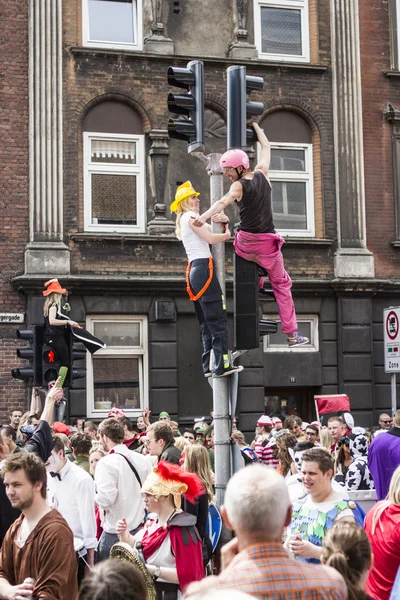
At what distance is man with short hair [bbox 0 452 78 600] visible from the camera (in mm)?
5816

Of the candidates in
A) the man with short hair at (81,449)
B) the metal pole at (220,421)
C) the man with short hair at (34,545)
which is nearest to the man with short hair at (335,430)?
the man with short hair at (81,449)

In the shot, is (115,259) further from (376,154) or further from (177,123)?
(177,123)

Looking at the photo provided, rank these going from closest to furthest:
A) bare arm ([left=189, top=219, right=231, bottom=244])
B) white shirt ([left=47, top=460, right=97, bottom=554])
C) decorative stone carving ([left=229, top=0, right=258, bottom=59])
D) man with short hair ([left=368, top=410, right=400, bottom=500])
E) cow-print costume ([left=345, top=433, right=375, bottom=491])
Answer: white shirt ([left=47, top=460, right=97, bottom=554])
bare arm ([left=189, top=219, right=231, bottom=244])
man with short hair ([left=368, top=410, right=400, bottom=500])
cow-print costume ([left=345, top=433, right=375, bottom=491])
decorative stone carving ([left=229, top=0, right=258, bottom=59])

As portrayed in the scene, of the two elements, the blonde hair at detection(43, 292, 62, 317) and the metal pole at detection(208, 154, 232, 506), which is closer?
the metal pole at detection(208, 154, 232, 506)

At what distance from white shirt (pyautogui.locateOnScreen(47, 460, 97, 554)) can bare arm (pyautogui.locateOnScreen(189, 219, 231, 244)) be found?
2.29 m

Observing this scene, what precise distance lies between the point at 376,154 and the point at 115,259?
637 centimetres

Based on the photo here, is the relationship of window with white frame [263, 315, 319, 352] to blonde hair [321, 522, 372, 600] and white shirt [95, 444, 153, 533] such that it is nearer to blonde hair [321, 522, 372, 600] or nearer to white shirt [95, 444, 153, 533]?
white shirt [95, 444, 153, 533]

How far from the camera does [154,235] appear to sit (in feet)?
72.8

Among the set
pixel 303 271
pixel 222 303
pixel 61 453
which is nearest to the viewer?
pixel 61 453

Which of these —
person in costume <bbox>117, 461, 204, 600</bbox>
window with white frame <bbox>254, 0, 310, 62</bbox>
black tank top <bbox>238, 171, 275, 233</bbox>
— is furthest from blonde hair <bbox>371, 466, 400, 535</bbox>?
window with white frame <bbox>254, 0, 310, 62</bbox>

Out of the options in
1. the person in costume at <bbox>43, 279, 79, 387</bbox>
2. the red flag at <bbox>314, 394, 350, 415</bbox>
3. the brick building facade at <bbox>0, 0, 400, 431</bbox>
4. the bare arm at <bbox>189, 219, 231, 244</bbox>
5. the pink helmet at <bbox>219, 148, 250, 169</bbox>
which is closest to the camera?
the pink helmet at <bbox>219, 148, 250, 169</bbox>

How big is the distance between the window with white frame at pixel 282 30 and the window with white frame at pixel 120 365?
6.54 m

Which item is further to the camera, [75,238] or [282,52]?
[282,52]

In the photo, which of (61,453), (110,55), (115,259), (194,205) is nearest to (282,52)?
(110,55)
